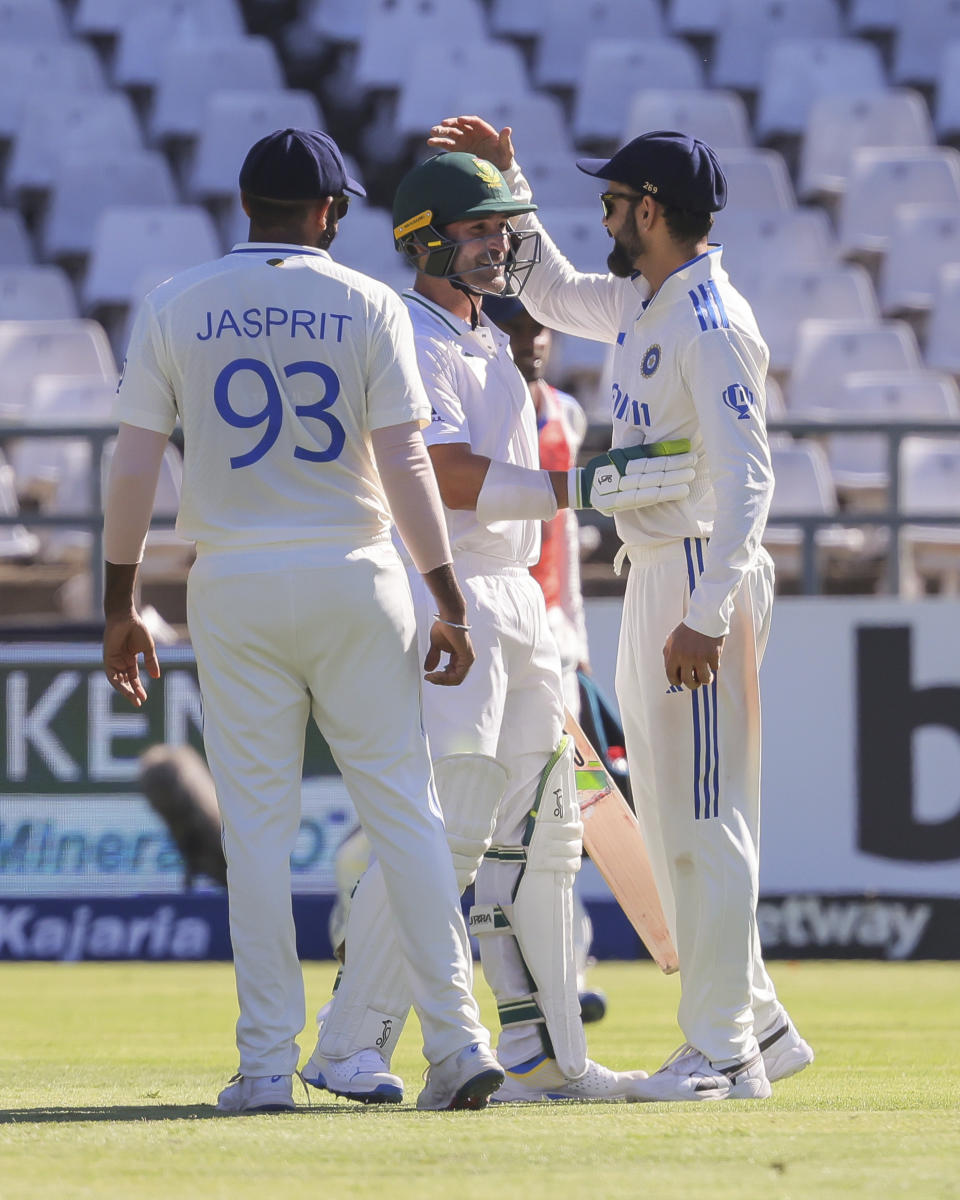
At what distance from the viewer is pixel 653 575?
4.54 meters

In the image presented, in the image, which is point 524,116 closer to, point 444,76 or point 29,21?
point 444,76

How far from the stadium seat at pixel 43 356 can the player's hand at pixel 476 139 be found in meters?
7.59

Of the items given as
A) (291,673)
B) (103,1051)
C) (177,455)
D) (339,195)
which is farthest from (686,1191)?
(177,455)

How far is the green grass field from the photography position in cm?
305

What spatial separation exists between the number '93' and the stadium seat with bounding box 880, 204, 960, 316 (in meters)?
10.3

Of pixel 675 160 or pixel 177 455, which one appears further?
pixel 177 455

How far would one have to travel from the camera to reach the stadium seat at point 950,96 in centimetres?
1555

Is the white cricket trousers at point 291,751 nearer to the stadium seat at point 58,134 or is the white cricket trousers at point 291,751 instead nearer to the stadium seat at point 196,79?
the stadium seat at point 58,134

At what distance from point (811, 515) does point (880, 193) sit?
6.20m

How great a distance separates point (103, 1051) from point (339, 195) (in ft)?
8.70

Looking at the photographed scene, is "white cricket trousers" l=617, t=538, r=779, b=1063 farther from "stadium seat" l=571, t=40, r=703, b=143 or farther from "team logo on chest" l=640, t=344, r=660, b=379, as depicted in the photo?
"stadium seat" l=571, t=40, r=703, b=143

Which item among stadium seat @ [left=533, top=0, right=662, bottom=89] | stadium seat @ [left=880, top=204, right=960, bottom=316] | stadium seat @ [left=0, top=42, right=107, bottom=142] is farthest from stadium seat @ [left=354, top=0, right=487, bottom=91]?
stadium seat @ [left=880, top=204, right=960, bottom=316]

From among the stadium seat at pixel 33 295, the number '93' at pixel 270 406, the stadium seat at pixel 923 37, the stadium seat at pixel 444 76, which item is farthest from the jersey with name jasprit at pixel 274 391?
the stadium seat at pixel 923 37

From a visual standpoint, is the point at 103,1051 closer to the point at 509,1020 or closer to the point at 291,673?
the point at 509,1020
